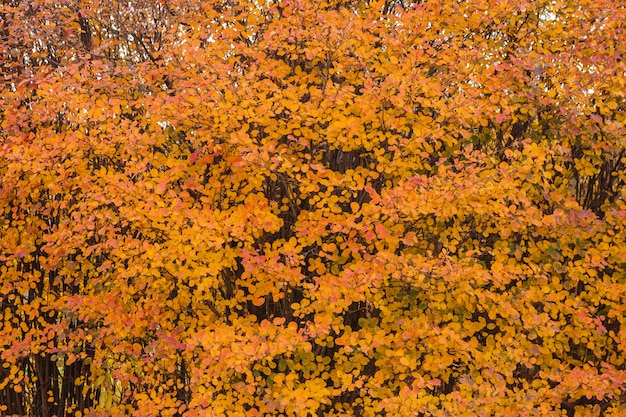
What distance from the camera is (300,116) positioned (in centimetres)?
538

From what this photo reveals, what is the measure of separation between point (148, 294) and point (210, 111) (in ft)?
5.80

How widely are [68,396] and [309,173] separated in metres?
4.46

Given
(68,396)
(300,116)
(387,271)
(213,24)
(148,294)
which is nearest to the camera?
(387,271)

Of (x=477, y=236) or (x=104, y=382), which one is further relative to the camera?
(x=104, y=382)

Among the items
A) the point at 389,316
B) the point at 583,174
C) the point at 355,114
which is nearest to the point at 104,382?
the point at 389,316

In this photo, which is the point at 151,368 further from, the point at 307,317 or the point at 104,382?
the point at 307,317

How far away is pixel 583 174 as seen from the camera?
6238mm

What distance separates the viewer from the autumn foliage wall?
5.14 m

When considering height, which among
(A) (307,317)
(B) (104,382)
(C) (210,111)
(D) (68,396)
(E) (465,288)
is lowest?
(D) (68,396)

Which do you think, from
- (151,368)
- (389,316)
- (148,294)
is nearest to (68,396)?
(151,368)

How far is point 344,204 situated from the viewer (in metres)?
6.27

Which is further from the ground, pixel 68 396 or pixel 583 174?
pixel 583 174

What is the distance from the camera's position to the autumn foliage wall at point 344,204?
202 inches

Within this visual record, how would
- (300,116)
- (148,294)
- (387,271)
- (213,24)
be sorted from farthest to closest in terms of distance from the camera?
1. (213,24)
2. (148,294)
3. (300,116)
4. (387,271)
